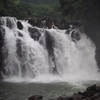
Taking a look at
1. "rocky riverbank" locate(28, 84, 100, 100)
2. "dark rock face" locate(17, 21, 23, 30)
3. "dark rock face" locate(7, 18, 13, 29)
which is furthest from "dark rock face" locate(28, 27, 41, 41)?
"rocky riverbank" locate(28, 84, 100, 100)

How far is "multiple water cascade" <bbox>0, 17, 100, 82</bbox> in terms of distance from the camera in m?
23.7

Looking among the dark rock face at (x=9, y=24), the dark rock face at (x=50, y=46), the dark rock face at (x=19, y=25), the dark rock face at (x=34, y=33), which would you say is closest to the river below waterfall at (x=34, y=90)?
the dark rock face at (x=50, y=46)

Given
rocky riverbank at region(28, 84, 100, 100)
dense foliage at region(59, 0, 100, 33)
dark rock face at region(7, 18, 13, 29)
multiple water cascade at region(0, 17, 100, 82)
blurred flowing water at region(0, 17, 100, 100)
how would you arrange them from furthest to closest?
dark rock face at region(7, 18, 13, 29) < dense foliage at region(59, 0, 100, 33) < multiple water cascade at region(0, 17, 100, 82) < blurred flowing water at region(0, 17, 100, 100) < rocky riverbank at region(28, 84, 100, 100)

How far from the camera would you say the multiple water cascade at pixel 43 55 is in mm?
23703

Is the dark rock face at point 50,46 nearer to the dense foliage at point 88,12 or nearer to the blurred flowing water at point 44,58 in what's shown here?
the blurred flowing water at point 44,58

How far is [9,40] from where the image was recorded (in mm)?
25281

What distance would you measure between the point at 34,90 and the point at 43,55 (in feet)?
29.1

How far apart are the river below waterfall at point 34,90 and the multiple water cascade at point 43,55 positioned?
3095mm

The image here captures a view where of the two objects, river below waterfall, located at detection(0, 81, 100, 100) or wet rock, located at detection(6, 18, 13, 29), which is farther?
wet rock, located at detection(6, 18, 13, 29)

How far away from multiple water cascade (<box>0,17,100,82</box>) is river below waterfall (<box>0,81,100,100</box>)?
3095 mm

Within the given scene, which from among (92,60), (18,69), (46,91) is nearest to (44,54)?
(18,69)

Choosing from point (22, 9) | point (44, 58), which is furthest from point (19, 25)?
point (22, 9)

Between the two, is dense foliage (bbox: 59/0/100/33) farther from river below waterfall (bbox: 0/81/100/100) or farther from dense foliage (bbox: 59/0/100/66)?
river below waterfall (bbox: 0/81/100/100)

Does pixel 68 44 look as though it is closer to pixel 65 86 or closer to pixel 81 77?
pixel 81 77
